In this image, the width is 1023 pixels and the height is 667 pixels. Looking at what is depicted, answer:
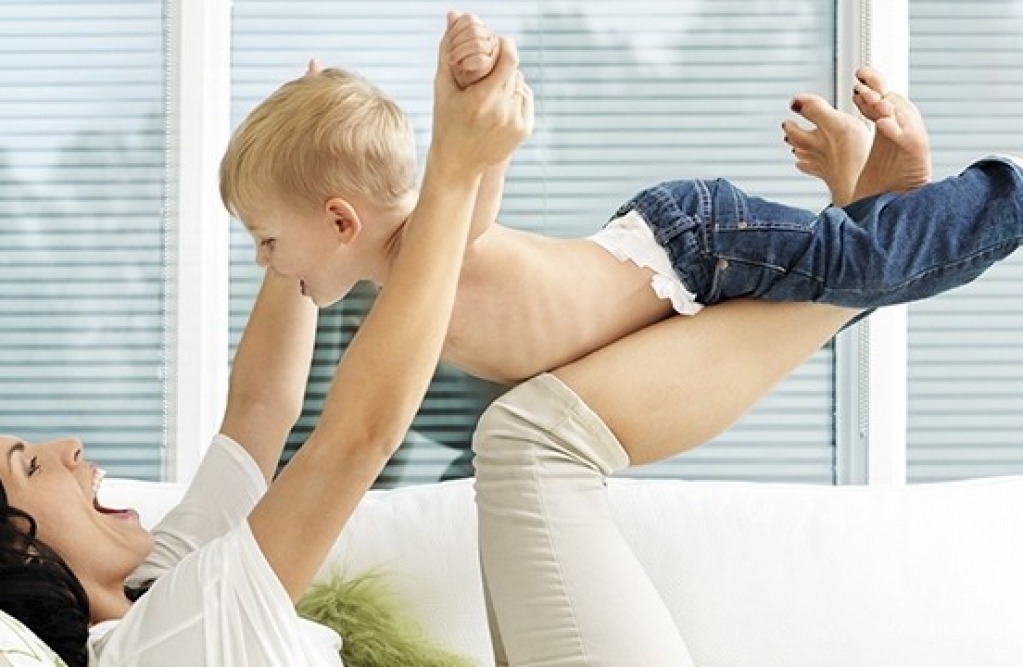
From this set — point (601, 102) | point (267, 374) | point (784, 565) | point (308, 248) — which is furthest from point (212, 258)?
point (308, 248)

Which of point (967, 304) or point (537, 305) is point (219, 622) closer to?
point (537, 305)

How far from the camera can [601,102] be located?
3156mm

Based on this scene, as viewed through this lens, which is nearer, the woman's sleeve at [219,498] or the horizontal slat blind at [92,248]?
the woman's sleeve at [219,498]

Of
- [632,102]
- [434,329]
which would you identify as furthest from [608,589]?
[632,102]

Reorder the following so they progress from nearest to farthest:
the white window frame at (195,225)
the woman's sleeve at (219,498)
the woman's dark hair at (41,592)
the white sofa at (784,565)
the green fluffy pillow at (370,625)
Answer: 1. the woman's dark hair at (41,592)
2. the woman's sleeve at (219,498)
3. the green fluffy pillow at (370,625)
4. the white sofa at (784,565)
5. the white window frame at (195,225)

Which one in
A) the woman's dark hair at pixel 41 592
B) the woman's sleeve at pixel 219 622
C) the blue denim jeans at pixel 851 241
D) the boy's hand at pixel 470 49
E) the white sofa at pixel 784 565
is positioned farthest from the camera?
the white sofa at pixel 784 565

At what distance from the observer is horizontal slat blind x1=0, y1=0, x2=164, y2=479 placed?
3156 mm

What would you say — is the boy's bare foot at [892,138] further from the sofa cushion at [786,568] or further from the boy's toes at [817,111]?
the sofa cushion at [786,568]

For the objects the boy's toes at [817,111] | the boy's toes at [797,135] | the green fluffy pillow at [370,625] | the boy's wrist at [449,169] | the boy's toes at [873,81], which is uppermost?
the boy's toes at [873,81]

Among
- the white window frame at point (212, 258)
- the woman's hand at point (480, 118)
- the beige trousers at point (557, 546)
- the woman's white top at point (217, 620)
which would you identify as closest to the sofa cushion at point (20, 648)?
the woman's white top at point (217, 620)

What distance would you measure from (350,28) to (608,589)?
1.79m

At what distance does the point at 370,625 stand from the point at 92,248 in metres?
1.31

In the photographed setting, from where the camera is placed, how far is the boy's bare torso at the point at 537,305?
179 centimetres

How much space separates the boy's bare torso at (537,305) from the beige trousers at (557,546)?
0.09 metres
